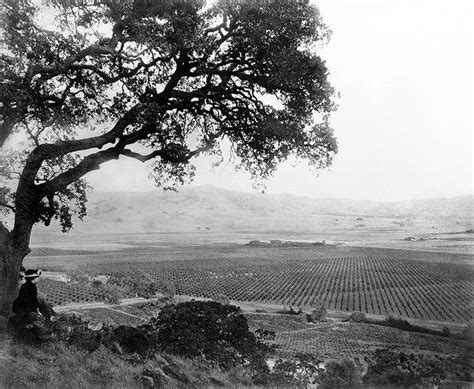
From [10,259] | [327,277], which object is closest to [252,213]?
[327,277]

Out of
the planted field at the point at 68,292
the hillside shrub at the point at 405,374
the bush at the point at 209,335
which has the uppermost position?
the bush at the point at 209,335

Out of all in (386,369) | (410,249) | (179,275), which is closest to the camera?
(386,369)

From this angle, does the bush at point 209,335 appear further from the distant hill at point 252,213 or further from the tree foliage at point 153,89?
the distant hill at point 252,213

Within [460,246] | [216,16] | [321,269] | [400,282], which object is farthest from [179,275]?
[216,16]

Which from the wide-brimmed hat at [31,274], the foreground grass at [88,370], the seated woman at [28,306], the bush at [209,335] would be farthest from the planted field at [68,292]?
the foreground grass at [88,370]

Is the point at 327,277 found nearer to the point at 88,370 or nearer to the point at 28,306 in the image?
the point at 28,306

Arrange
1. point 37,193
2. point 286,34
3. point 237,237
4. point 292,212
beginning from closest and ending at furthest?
point 37,193 < point 286,34 < point 237,237 < point 292,212

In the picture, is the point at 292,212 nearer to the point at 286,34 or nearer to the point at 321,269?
the point at 321,269
